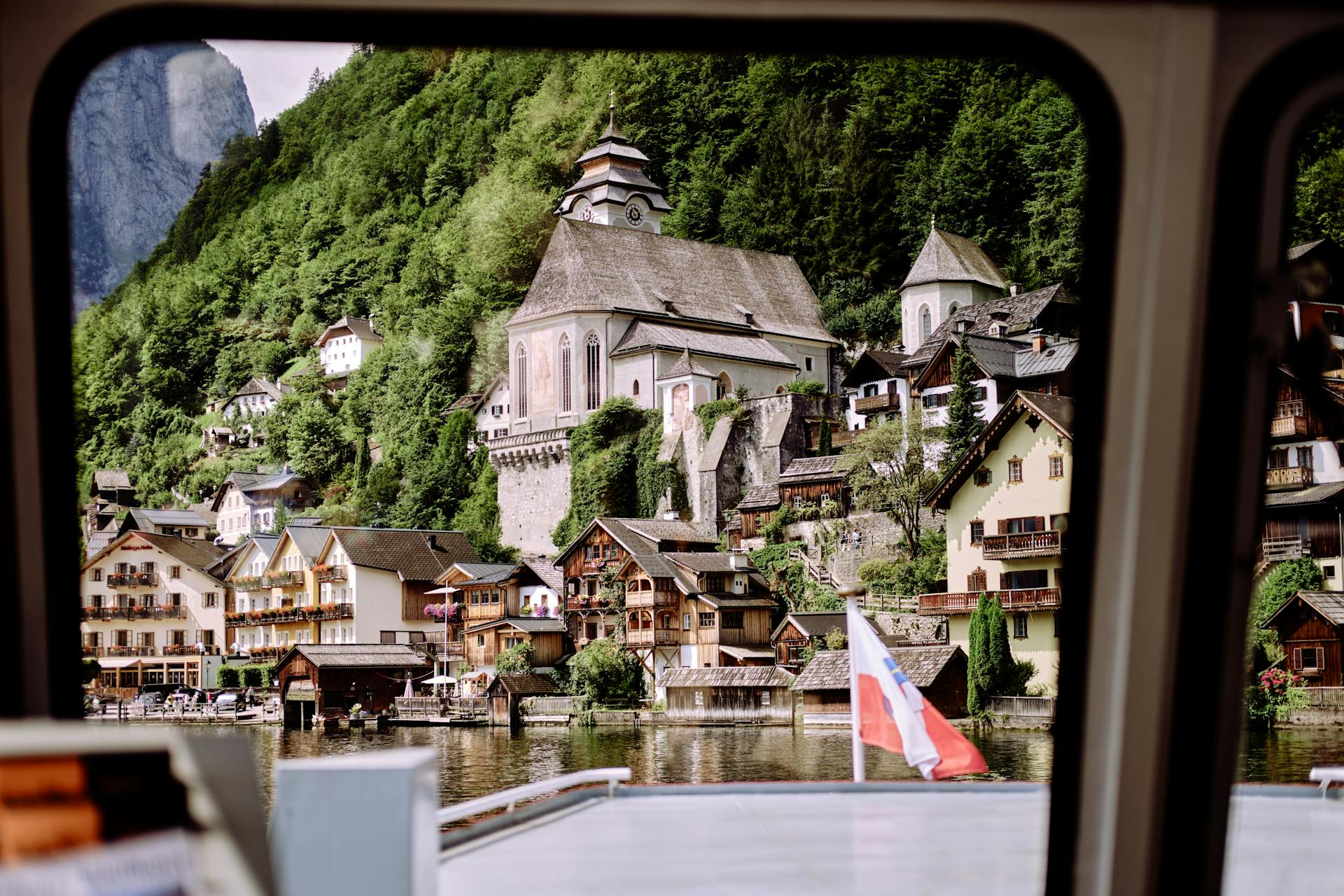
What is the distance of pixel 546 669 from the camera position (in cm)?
3984

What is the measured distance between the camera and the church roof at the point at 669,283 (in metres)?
53.2

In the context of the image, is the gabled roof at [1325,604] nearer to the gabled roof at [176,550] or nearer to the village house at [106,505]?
the gabled roof at [176,550]

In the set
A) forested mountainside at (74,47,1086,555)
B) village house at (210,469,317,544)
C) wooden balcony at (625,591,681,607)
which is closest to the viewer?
wooden balcony at (625,591,681,607)

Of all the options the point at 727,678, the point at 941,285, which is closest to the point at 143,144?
the point at 941,285

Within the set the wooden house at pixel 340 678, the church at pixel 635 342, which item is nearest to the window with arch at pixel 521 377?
the church at pixel 635 342

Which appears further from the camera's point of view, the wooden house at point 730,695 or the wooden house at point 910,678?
the wooden house at point 730,695

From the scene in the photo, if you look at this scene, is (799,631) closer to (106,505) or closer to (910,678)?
(910,678)

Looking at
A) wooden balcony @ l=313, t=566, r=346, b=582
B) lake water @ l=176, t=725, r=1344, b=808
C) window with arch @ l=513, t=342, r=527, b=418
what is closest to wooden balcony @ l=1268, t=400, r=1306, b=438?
lake water @ l=176, t=725, r=1344, b=808

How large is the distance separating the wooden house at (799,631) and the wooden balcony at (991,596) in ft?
Result: 12.4

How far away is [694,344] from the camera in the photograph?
50719mm

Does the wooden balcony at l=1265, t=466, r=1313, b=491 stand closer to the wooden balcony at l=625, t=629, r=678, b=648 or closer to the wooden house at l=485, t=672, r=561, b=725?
the wooden balcony at l=625, t=629, r=678, b=648

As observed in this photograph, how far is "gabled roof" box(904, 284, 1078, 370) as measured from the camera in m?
42.0

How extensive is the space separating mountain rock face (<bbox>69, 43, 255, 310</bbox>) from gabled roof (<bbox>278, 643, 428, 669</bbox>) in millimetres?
67145

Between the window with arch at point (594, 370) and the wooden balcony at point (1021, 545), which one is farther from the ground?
the window with arch at point (594, 370)
